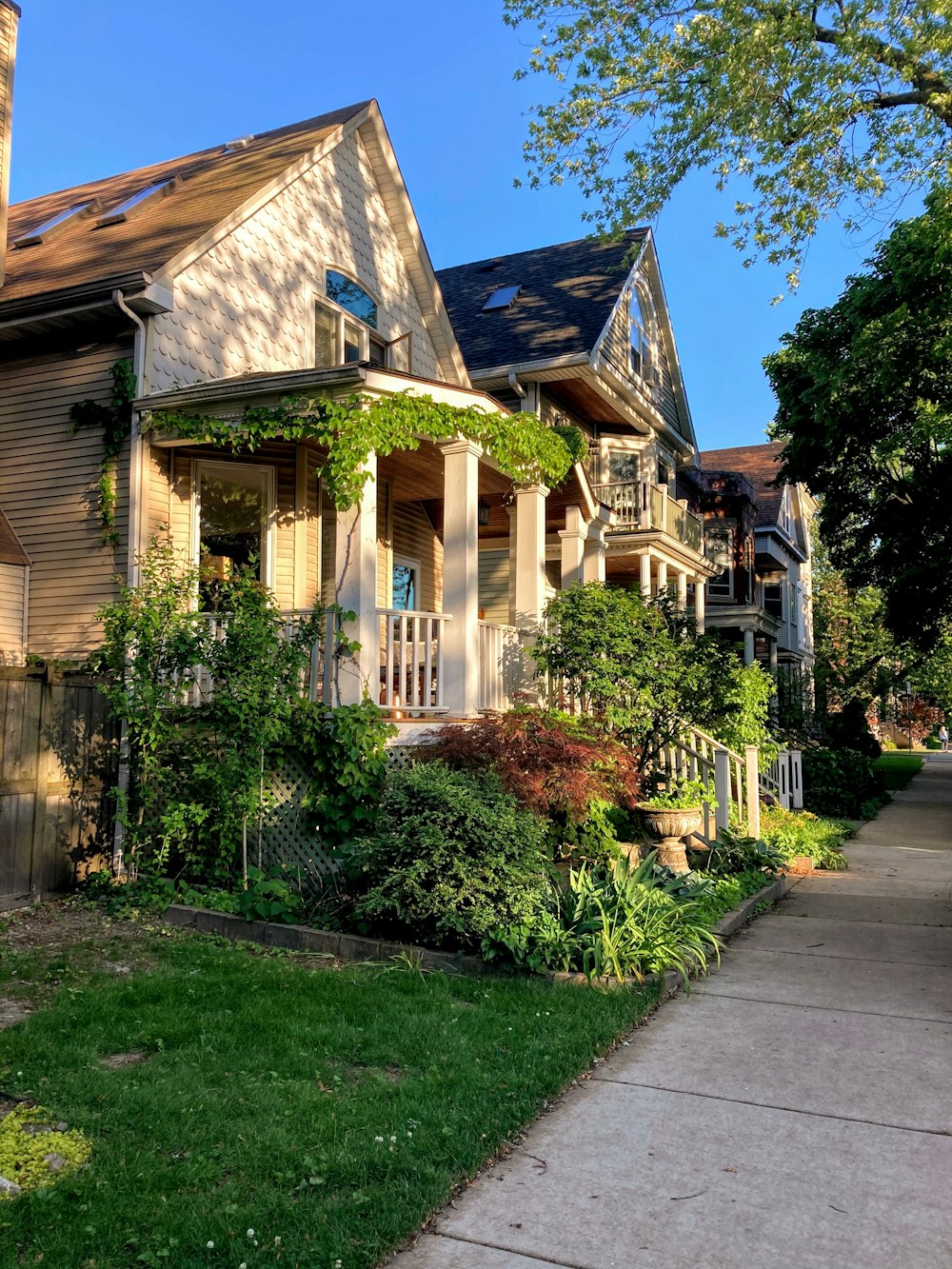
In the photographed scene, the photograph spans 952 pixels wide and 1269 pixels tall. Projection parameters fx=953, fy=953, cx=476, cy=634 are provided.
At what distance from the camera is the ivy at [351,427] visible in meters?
8.74

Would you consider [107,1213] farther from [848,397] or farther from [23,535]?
[848,397]

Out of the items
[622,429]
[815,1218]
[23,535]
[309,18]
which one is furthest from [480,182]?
[815,1218]

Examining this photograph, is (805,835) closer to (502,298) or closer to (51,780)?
(51,780)

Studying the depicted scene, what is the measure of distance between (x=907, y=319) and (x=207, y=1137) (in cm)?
1544

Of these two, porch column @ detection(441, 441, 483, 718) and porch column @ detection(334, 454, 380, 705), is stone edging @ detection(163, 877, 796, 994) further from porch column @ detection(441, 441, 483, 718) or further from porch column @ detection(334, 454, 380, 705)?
porch column @ detection(441, 441, 483, 718)

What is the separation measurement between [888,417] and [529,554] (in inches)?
397

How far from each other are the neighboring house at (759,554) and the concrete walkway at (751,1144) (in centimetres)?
1600

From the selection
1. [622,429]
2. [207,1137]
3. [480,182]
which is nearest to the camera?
[207,1137]

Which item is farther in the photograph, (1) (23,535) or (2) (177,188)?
(2) (177,188)

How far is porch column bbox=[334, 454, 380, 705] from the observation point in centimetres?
863

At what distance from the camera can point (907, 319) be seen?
15008mm

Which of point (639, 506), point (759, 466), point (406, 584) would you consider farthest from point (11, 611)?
point (759, 466)

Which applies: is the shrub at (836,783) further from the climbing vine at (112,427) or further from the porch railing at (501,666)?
the climbing vine at (112,427)

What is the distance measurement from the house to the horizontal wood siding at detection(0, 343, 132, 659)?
0.07 ft
